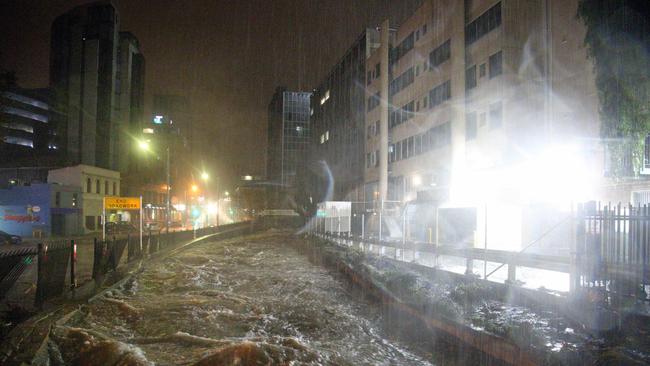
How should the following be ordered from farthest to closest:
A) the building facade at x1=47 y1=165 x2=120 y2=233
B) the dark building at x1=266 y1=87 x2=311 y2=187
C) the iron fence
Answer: the dark building at x1=266 y1=87 x2=311 y2=187 → the building facade at x1=47 y1=165 x2=120 y2=233 → the iron fence

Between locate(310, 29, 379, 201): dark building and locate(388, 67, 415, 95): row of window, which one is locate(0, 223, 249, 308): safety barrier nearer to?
locate(388, 67, 415, 95): row of window

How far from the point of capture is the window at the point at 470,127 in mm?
32531

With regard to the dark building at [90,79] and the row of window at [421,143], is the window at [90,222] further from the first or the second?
the dark building at [90,79]

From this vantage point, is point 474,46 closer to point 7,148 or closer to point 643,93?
point 643,93

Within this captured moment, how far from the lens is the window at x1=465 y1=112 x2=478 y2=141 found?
32531mm

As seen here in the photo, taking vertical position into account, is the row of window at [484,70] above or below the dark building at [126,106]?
below

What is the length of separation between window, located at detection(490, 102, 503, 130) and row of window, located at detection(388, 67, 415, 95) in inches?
551

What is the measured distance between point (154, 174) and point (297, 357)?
89.9m

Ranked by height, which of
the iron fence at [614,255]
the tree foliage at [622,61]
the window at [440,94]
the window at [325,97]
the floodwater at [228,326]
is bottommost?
the floodwater at [228,326]

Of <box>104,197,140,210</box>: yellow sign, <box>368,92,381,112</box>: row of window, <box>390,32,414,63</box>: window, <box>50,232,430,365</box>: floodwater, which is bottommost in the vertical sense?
<box>50,232,430,365</box>: floodwater

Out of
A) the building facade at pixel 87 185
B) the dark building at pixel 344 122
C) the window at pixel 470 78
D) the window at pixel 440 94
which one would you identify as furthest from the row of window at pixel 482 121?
the building facade at pixel 87 185

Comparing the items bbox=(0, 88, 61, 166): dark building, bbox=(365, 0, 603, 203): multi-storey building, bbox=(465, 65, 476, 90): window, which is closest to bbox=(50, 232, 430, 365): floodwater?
bbox=(365, 0, 603, 203): multi-storey building

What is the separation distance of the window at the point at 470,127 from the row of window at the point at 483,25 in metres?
5.07

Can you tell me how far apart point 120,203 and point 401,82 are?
31.4 meters
